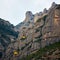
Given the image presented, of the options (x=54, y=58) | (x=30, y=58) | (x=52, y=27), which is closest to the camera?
(x=54, y=58)

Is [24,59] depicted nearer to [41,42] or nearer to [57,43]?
[41,42]

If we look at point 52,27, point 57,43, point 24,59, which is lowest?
point 24,59

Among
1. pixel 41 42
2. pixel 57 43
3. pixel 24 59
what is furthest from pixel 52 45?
pixel 24 59

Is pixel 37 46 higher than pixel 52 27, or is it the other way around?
pixel 52 27

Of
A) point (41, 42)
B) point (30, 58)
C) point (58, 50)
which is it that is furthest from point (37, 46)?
point (58, 50)

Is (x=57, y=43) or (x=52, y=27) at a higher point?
(x=52, y=27)

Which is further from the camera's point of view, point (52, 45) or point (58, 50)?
point (52, 45)

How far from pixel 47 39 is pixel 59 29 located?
11959 mm

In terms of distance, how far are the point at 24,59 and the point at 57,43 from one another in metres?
31.3

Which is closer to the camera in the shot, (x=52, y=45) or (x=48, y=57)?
(x=48, y=57)

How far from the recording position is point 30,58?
182 metres

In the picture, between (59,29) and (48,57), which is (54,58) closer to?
(48,57)

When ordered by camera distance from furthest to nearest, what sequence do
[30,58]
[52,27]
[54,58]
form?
[52,27] < [30,58] < [54,58]

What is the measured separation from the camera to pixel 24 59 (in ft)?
647
